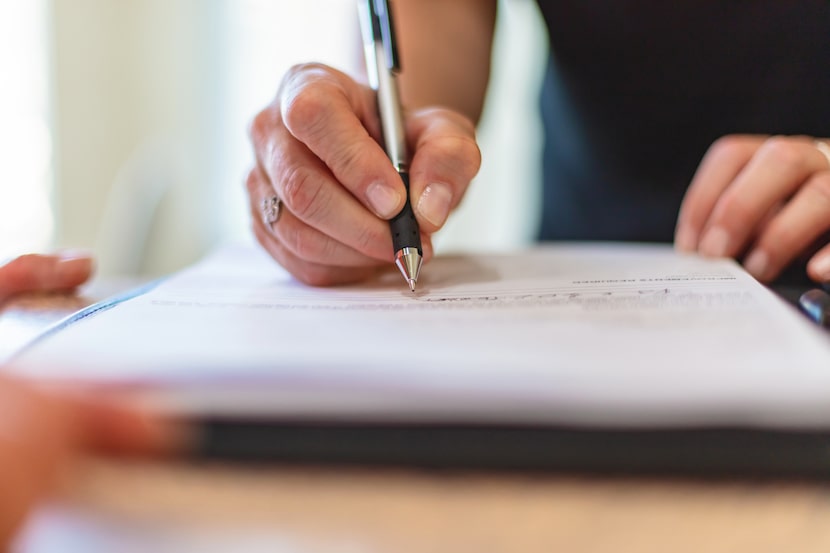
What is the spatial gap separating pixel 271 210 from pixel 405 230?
0.35ft

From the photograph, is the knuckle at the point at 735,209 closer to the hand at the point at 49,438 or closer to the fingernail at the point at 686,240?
the fingernail at the point at 686,240

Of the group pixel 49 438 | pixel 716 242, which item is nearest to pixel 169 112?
pixel 716 242

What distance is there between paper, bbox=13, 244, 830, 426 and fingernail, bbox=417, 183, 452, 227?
45 millimetres

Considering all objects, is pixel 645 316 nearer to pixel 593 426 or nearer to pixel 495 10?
pixel 593 426

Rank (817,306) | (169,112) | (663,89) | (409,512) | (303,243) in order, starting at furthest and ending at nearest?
(169,112)
(663,89)
(303,243)
(817,306)
(409,512)

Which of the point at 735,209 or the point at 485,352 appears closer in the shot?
the point at 485,352

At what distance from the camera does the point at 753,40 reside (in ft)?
1.96

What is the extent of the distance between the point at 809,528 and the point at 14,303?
470mm

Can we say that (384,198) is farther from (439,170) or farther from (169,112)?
(169,112)

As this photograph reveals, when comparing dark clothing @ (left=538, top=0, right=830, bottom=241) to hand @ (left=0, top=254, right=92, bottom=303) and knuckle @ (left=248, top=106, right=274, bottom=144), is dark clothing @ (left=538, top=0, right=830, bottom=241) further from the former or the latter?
hand @ (left=0, top=254, right=92, bottom=303)

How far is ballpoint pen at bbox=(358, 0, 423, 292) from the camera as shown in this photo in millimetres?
376

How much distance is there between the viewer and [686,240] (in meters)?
0.49

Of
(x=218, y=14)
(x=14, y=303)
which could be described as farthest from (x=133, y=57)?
(x=14, y=303)

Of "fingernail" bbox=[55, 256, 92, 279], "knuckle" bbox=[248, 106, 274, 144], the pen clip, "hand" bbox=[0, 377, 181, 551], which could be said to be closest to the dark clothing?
the pen clip
